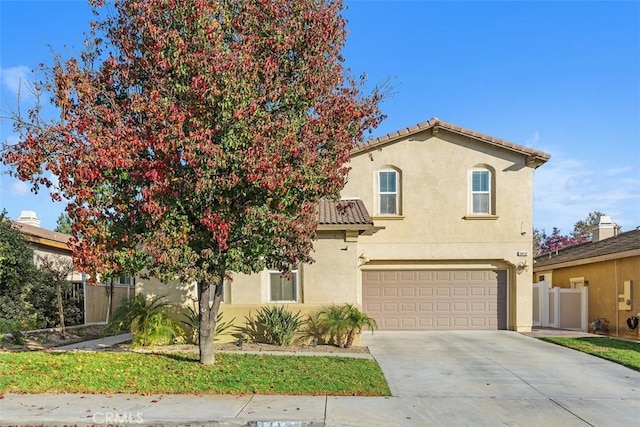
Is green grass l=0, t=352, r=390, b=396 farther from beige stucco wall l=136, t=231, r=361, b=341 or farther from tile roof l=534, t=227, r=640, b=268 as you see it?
tile roof l=534, t=227, r=640, b=268

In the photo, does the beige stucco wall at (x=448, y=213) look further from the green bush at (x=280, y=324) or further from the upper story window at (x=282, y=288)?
the green bush at (x=280, y=324)

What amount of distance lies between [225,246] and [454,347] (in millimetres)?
7956

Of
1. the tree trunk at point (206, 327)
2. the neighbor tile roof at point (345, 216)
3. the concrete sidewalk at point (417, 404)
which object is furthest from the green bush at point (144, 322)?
the concrete sidewalk at point (417, 404)

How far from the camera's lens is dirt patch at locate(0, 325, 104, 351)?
13.6m

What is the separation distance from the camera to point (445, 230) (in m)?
18.5

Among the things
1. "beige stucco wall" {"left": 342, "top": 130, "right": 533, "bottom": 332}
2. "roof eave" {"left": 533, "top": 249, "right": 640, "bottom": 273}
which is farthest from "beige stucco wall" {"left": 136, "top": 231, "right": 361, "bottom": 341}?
"roof eave" {"left": 533, "top": 249, "right": 640, "bottom": 273}

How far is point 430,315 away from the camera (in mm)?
18391

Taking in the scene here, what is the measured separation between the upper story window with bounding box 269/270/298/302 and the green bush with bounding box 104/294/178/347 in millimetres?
2817

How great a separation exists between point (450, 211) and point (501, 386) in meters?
9.78

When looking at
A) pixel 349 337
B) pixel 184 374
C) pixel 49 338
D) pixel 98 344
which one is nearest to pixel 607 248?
pixel 349 337

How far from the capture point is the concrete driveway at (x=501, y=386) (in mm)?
7371

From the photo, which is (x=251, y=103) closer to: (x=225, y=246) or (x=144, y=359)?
(x=225, y=246)

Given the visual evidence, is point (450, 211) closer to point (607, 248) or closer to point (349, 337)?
point (607, 248)

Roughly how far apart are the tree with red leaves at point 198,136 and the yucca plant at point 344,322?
4.16 metres
